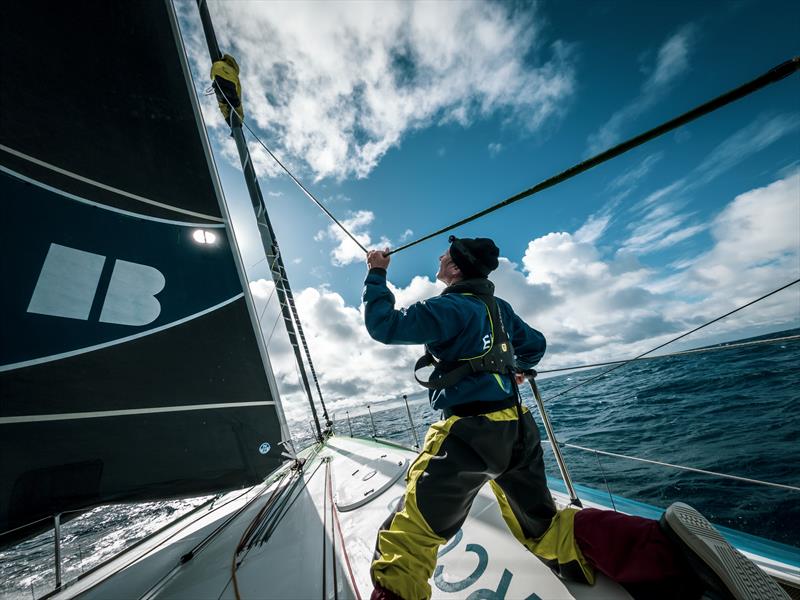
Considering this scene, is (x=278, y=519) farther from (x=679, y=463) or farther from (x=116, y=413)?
(x=679, y=463)

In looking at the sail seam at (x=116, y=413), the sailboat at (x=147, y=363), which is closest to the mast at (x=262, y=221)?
the sailboat at (x=147, y=363)

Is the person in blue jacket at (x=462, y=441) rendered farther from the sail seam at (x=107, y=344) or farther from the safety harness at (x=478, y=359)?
the sail seam at (x=107, y=344)

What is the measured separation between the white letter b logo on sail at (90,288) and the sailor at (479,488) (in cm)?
187

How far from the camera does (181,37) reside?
111 inches

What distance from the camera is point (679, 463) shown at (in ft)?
15.5

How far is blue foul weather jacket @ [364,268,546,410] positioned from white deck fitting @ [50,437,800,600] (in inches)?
30.0

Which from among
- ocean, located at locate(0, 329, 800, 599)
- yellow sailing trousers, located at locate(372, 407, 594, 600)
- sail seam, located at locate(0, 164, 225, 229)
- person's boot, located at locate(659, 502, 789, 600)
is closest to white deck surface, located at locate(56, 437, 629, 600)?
yellow sailing trousers, located at locate(372, 407, 594, 600)

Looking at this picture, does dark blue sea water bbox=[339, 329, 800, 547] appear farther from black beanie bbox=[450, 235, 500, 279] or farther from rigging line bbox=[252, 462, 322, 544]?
rigging line bbox=[252, 462, 322, 544]

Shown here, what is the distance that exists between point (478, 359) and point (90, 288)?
251 centimetres

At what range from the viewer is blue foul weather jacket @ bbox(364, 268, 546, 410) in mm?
1337

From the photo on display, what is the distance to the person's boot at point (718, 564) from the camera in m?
0.83

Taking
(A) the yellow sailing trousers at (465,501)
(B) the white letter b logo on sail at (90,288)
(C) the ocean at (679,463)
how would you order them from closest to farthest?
(A) the yellow sailing trousers at (465,501), (B) the white letter b logo on sail at (90,288), (C) the ocean at (679,463)

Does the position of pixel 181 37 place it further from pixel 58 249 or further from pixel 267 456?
pixel 267 456

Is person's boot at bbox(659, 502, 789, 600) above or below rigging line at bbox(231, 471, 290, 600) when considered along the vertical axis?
below
